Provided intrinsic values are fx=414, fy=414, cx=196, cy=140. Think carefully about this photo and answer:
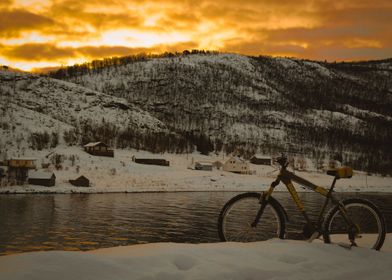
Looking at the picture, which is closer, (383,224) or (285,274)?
(285,274)

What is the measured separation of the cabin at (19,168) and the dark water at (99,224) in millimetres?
25078

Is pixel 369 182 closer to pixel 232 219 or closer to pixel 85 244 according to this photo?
pixel 85 244

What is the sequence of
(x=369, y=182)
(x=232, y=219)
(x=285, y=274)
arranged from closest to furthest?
1. (x=285, y=274)
2. (x=232, y=219)
3. (x=369, y=182)

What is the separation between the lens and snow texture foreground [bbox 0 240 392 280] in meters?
5.16

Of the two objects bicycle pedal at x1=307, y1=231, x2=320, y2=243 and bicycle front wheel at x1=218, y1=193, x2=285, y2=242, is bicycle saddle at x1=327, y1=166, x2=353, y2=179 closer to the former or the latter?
bicycle pedal at x1=307, y1=231, x2=320, y2=243

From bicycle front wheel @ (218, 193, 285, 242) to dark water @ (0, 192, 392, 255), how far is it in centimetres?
2357

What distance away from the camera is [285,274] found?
237 inches

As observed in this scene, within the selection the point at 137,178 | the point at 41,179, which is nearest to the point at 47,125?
the point at 137,178

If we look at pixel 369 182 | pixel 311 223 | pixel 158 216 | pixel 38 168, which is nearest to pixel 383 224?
pixel 311 223

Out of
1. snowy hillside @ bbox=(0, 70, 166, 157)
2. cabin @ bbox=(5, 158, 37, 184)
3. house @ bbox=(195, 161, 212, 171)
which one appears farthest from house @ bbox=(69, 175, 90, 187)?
house @ bbox=(195, 161, 212, 171)

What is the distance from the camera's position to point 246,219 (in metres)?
8.80

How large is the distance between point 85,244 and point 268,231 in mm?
26015

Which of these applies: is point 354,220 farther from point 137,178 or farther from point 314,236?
point 137,178

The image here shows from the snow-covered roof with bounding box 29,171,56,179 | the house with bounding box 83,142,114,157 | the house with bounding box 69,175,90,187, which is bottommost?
the house with bounding box 69,175,90,187
